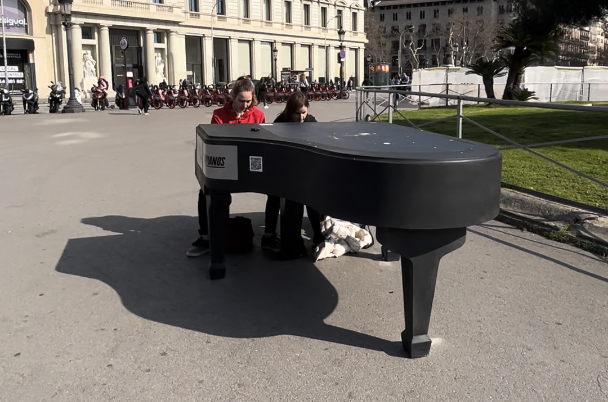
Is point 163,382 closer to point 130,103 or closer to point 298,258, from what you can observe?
point 298,258

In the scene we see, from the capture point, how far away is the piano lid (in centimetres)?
320

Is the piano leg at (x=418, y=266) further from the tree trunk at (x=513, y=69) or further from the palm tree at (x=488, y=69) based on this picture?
the palm tree at (x=488, y=69)

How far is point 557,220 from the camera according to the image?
5.88 metres

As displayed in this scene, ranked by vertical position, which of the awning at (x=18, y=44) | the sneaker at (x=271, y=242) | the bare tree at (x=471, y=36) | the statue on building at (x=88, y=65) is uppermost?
the bare tree at (x=471, y=36)

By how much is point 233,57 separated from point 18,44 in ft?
76.9

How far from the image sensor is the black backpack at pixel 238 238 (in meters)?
5.45

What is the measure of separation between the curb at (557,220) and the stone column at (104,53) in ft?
156

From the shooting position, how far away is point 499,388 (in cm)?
309

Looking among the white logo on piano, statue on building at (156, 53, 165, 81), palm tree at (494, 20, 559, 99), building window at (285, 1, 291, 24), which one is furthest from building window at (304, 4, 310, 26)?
the white logo on piano

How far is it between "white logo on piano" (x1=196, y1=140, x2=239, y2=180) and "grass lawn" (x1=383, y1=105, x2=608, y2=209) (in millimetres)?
4196

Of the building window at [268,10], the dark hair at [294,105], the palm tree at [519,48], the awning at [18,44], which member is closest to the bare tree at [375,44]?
the building window at [268,10]

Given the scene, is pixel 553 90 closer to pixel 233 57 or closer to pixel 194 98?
pixel 194 98

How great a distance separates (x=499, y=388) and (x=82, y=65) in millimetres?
50217

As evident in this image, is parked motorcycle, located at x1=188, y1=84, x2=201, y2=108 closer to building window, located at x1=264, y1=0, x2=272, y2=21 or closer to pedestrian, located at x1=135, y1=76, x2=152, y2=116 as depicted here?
pedestrian, located at x1=135, y1=76, x2=152, y2=116
